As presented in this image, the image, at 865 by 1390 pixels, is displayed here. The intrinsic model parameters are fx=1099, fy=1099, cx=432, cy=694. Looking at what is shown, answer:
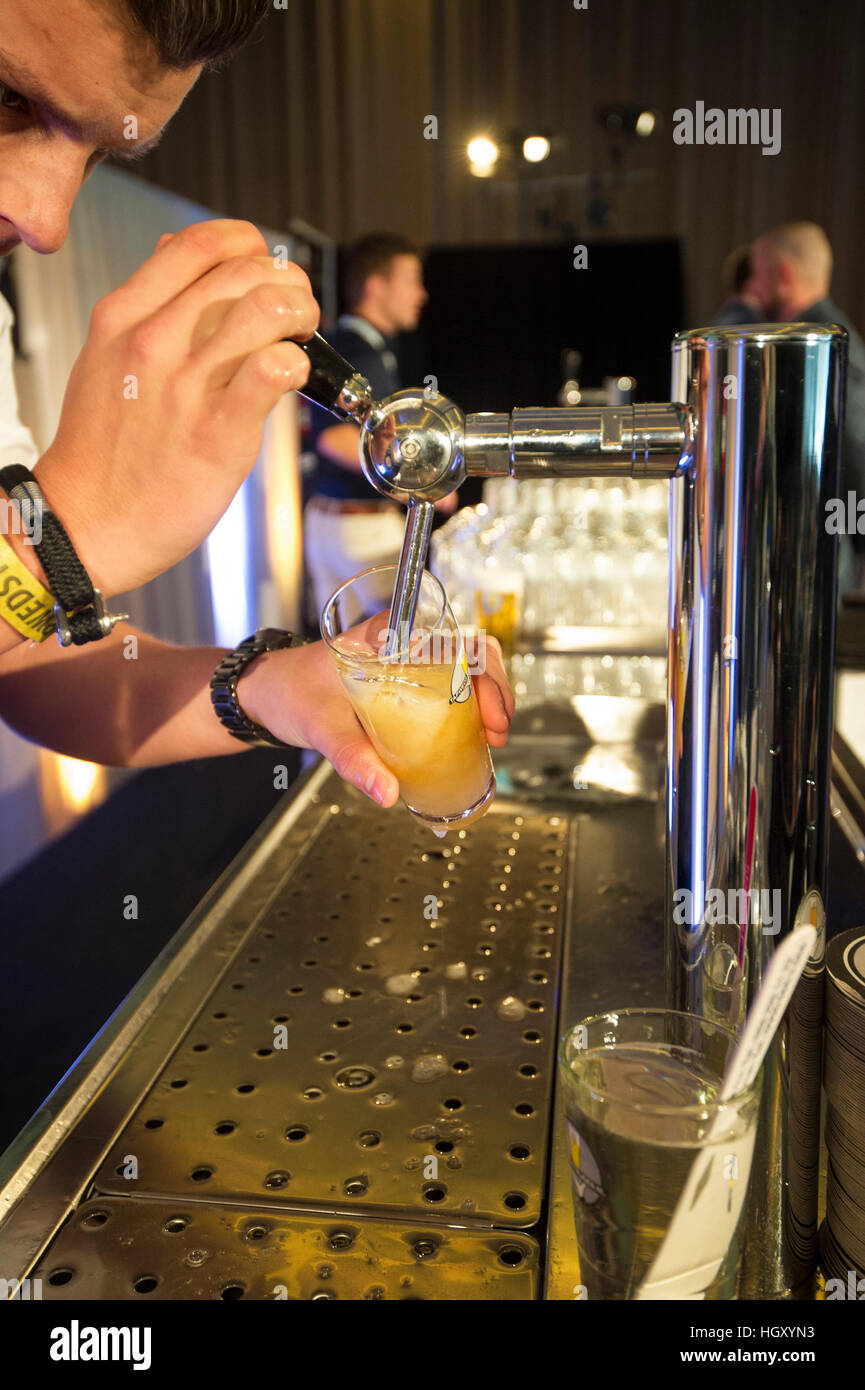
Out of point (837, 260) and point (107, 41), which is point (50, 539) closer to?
point (107, 41)

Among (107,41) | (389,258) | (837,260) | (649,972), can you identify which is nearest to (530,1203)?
(649,972)

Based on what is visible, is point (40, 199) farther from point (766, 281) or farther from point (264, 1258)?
point (766, 281)

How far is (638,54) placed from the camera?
6.14 m

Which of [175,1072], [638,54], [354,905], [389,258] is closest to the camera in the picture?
[175,1072]

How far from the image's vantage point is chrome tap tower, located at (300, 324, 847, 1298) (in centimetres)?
59

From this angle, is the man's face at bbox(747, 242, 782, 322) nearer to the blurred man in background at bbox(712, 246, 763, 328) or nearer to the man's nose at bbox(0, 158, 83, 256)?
the blurred man in background at bbox(712, 246, 763, 328)

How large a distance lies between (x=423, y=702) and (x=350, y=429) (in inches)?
139

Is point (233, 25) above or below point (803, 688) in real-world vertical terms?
above

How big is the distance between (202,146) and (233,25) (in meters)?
6.91

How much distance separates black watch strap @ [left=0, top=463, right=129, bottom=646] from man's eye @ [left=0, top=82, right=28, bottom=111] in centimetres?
26

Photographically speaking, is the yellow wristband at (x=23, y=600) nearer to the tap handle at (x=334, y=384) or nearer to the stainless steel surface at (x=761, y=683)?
the tap handle at (x=334, y=384)

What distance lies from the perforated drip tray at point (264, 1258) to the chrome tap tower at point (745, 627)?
161 millimetres

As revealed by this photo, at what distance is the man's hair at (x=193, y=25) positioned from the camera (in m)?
0.74

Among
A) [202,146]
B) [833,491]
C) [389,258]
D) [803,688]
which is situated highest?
[202,146]
